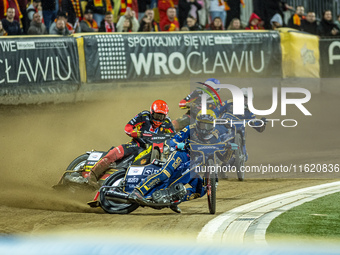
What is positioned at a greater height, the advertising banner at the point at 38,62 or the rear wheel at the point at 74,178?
the advertising banner at the point at 38,62

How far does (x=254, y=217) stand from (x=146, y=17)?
1098 centimetres

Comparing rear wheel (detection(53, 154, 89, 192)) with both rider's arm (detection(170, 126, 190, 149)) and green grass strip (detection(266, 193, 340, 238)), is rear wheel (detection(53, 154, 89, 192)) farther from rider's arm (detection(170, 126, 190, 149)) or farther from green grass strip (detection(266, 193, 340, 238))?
green grass strip (detection(266, 193, 340, 238))

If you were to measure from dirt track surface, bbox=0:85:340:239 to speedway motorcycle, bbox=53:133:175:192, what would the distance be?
268 mm

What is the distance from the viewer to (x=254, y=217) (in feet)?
32.7

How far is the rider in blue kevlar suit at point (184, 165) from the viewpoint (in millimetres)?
10359

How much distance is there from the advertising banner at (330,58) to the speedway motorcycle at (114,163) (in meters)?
10.5

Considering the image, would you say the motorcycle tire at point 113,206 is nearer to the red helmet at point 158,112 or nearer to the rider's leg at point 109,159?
the rider's leg at point 109,159

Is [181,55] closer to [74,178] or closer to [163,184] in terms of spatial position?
[74,178]

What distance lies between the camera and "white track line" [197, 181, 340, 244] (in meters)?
8.68

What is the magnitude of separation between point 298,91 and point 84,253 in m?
14.6

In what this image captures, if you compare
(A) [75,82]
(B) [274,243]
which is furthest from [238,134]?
(A) [75,82]

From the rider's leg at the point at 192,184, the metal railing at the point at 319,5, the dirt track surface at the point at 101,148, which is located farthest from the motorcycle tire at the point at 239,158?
the metal railing at the point at 319,5

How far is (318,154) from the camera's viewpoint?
1586 centimetres

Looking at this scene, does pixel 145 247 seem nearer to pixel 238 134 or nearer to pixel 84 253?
pixel 84 253
